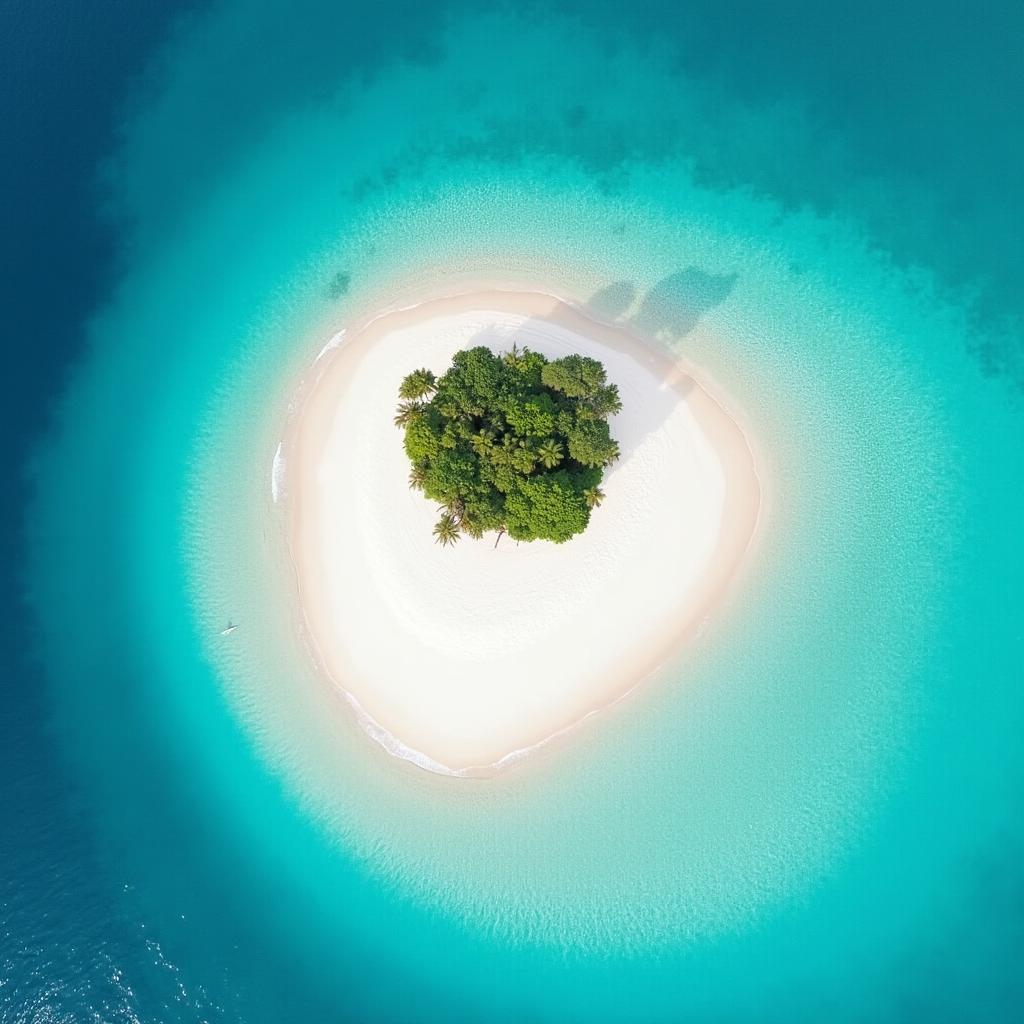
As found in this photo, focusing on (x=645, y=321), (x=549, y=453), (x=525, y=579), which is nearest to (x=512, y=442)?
(x=549, y=453)

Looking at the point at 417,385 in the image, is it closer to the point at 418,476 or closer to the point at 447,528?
the point at 418,476

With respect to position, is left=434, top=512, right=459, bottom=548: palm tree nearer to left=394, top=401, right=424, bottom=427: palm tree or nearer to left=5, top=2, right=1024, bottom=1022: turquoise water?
left=394, top=401, right=424, bottom=427: palm tree

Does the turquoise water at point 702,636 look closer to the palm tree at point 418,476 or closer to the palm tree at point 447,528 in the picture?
the palm tree at point 418,476

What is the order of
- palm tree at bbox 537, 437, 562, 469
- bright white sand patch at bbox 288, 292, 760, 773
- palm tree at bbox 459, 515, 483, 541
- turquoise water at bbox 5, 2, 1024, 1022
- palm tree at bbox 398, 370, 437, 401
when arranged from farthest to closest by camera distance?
bright white sand patch at bbox 288, 292, 760, 773
turquoise water at bbox 5, 2, 1024, 1022
palm tree at bbox 398, 370, 437, 401
palm tree at bbox 459, 515, 483, 541
palm tree at bbox 537, 437, 562, 469

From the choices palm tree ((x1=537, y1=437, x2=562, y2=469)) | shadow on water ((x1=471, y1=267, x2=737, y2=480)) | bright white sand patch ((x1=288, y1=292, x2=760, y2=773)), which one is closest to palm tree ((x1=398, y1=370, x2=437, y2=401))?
bright white sand patch ((x1=288, y1=292, x2=760, y2=773))

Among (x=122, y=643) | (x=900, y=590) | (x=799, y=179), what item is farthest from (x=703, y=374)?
(x=122, y=643)

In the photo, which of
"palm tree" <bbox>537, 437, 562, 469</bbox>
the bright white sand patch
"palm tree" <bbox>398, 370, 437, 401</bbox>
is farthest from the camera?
the bright white sand patch

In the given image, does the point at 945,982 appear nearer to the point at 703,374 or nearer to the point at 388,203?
the point at 703,374
